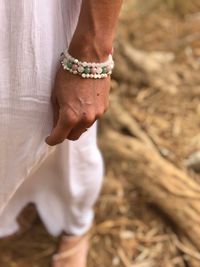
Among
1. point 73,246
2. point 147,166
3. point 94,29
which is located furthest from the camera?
point 147,166

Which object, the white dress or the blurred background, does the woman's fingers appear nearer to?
the white dress

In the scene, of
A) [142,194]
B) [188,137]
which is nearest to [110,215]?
[142,194]

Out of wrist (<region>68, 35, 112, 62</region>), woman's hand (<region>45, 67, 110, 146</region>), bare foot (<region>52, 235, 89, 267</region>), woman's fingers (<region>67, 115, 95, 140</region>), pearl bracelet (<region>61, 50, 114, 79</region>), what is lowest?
bare foot (<region>52, 235, 89, 267</region>)

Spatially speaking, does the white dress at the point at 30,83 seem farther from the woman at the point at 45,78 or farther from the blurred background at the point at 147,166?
the blurred background at the point at 147,166

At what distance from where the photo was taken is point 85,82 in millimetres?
1072

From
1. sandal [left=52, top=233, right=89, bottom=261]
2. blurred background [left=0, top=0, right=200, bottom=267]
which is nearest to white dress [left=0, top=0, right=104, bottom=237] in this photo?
sandal [left=52, top=233, right=89, bottom=261]

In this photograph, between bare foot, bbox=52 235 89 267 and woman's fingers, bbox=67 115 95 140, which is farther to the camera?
bare foot, bbox=52 235 89 267

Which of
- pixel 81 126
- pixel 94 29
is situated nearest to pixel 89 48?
pixel 94 29

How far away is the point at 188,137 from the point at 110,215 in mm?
444

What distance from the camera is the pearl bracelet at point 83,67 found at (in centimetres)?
106

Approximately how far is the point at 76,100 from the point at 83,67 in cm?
6

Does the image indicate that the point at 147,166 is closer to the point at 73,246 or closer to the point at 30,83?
the point at 73,246

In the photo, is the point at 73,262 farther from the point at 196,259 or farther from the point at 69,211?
the point at 196,259

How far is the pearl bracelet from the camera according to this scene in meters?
1.06
